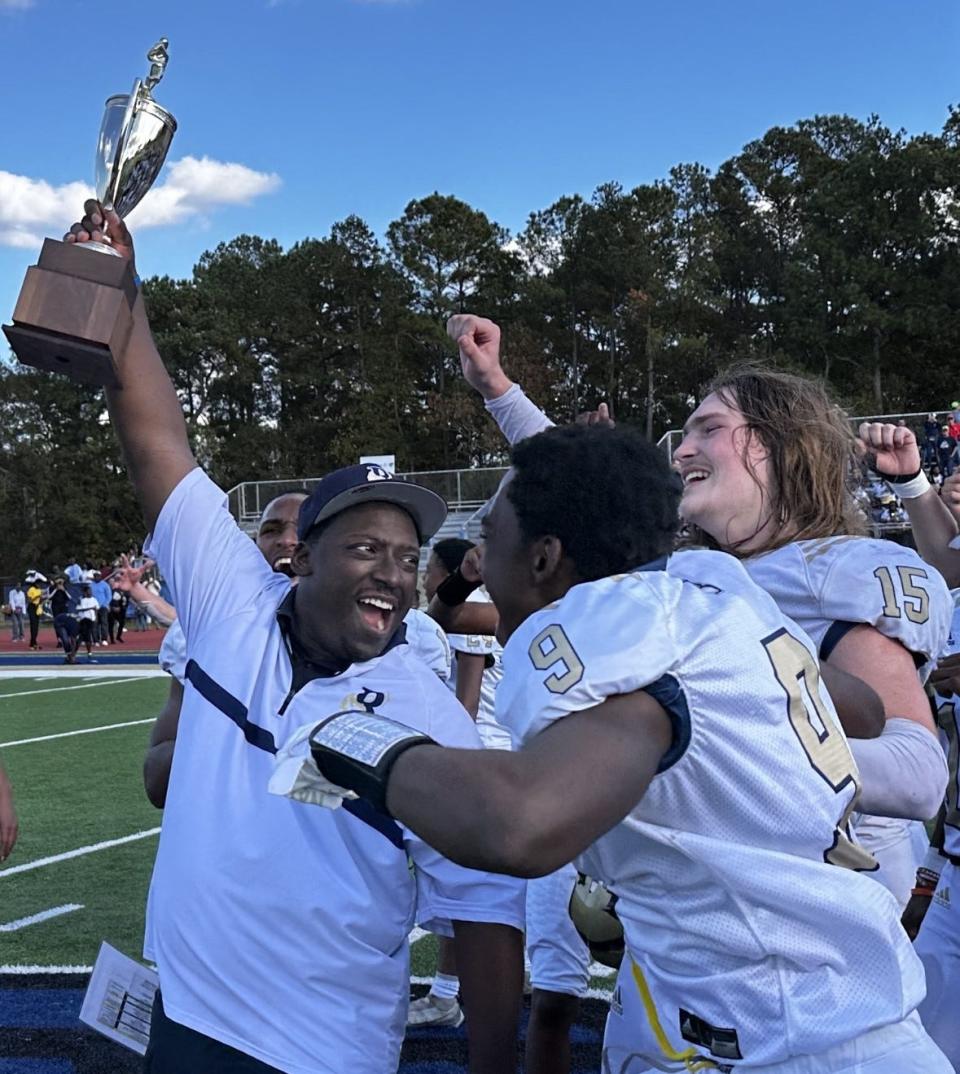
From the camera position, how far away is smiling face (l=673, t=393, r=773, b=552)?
2.53 metres

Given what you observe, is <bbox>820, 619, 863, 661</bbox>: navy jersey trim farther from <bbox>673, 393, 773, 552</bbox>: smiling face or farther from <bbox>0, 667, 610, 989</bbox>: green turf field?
<bbox>0, 667, 610, 989</bbox>: green turf field

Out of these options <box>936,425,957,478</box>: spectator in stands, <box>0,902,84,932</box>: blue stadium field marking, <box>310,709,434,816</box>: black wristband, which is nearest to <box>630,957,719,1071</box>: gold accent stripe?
<box>310,709,434,816</box>: black wristband

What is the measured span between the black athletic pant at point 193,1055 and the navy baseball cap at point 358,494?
1.06 m

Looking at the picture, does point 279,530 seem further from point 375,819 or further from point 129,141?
point 375,819

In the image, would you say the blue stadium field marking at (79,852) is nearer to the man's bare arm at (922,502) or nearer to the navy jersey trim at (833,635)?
the man's bare arm at (922,502)

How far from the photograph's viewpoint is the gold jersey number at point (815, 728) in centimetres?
165

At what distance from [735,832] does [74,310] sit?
1.70m

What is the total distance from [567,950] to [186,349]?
50.6 m

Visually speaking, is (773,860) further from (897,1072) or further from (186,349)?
(186,349)

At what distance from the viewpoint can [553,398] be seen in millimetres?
48094

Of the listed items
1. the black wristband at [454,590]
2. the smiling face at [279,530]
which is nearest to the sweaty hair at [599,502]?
the black wristband at [454,590]

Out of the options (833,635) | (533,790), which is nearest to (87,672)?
(833,635)

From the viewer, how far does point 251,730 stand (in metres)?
2.32

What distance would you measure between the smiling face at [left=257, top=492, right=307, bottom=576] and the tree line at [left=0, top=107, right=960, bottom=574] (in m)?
39.7
